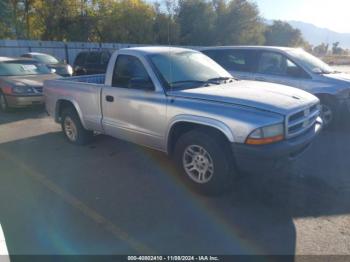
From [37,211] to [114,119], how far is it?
1.89 m

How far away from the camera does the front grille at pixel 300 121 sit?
3.66 metres

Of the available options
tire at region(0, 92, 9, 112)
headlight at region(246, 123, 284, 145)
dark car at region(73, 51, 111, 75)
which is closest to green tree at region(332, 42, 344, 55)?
dark car at region(73, 51, 111, 75)

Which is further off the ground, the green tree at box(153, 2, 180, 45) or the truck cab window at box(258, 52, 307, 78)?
the green tree at box(153, 2, 180, 45)

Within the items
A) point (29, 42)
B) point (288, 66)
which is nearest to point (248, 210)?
point (288, 66)

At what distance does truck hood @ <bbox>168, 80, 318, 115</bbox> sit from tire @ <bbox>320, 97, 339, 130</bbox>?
260 cm

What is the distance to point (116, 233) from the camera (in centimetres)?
329

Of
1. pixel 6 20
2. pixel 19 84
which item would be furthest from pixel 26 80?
pixel 6 20

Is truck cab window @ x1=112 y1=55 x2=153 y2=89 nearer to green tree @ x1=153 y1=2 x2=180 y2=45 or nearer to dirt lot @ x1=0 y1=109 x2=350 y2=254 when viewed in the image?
dirt lot @ x1=0 y1=109 x2=350 y2=254

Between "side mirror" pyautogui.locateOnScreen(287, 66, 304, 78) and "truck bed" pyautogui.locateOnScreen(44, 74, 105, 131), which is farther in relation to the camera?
"side mirror" pyautogui.locateOnScreen(287, 66, 304, 78)

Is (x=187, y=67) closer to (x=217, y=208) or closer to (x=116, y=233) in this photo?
(x=217, y=208)

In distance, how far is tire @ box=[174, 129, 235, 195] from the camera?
148 inches

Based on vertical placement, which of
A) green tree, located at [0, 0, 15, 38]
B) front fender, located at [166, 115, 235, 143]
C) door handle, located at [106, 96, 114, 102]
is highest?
green tree, located at [0, 0, 15, 38]

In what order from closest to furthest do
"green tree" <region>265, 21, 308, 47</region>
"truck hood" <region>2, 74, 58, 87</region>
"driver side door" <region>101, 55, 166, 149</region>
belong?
"driver side door" <region>101, 55, 166, 149</region>, "truck hood" <region>2, 74, 58, 87</region>, "green tree" <region>265, 21, 308, 47</region>

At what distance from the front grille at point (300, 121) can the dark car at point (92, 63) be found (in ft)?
35.8
